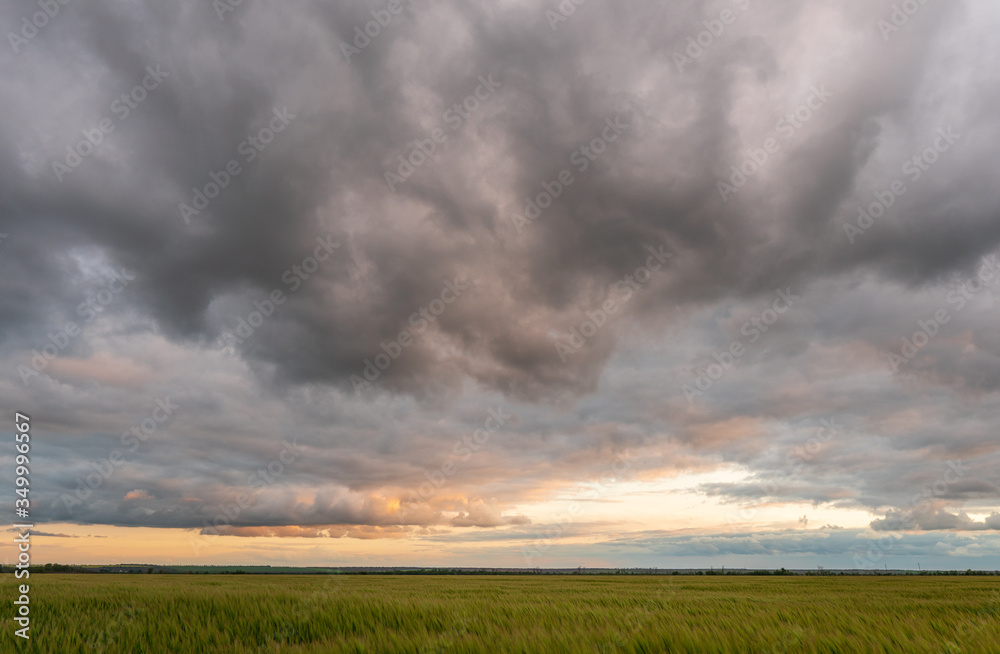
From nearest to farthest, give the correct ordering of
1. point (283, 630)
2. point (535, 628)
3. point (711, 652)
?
point (711, 652), point (535, 628), point (283, 630)

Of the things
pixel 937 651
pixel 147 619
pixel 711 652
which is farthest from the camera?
pixel 147 619

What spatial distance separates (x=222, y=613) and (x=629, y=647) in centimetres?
1071

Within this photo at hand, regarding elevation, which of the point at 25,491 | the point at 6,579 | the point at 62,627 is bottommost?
the point at 6,579

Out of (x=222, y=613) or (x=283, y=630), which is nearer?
(x=283, y=630)

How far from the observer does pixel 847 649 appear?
7898 mm

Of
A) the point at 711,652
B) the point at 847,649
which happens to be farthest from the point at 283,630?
the point at 847,649

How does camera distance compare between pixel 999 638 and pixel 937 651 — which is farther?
pixel 999 638

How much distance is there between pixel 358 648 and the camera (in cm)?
882

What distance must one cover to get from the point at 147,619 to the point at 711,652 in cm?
1284

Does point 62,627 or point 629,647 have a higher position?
point 629,647

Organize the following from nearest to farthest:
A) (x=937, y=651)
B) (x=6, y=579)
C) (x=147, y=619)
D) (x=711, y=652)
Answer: (x=937, y=651), (x=711, y=652), (x=147, y=619), (x=6, y=579)

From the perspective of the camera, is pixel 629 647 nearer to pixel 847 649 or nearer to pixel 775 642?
pixel 775 642

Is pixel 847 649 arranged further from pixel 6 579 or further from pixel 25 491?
pixel 6 579

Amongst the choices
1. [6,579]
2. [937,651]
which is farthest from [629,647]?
[6,579]
